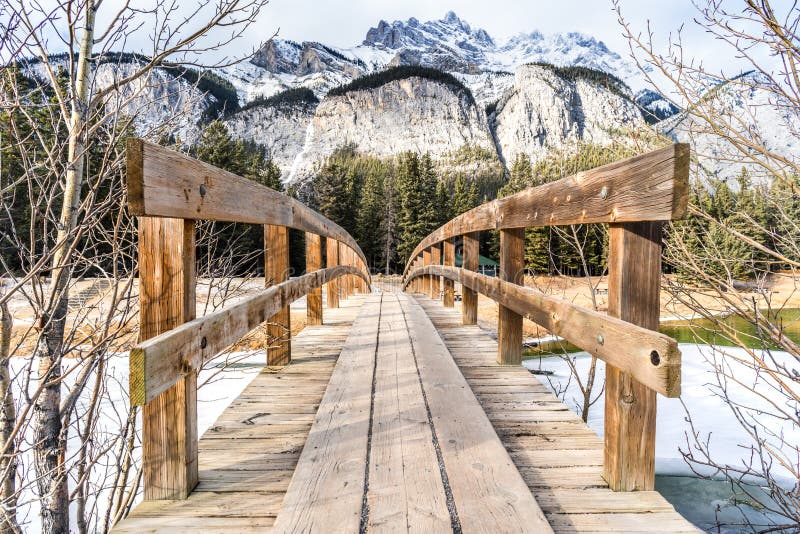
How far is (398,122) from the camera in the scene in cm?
11119

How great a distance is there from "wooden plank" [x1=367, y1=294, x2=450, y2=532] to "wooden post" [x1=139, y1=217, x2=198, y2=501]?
25.3 inches

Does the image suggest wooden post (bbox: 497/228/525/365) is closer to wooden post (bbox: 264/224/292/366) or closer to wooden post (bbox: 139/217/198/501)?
Result: wooden post (bbox: 264/224/292/366)

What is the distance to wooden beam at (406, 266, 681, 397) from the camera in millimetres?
1209

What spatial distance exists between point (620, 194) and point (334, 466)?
4.53 feet

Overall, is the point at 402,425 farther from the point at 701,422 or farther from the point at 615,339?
the point at 701,422

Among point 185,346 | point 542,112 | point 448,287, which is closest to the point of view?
→ point 185,346

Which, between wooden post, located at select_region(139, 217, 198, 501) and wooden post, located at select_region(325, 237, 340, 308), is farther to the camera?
wooden post, located at select_region(325, 237, 340, 308)

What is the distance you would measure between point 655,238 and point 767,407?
9.46 m

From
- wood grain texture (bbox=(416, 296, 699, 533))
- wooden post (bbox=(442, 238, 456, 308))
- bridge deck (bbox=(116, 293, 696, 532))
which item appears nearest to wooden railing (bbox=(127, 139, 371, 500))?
bridge deck (bbox=(116, 293, 696, 532))

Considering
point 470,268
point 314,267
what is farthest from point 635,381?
point 314,267

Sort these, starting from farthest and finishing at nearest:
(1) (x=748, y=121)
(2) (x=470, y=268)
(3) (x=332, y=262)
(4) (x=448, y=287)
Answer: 1. (4) (x=448, y=287)
2. (3) (x=332, y=262)
3. (2) (x=470, y=268)
4. (1) (x=748, y=121)

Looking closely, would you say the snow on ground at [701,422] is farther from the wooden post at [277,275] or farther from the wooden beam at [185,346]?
the wooden beam at [185,346]

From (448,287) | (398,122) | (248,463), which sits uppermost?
(398,122)

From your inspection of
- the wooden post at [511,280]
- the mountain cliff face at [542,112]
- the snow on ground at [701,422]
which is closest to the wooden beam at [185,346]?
the wooden post at [511,280]
